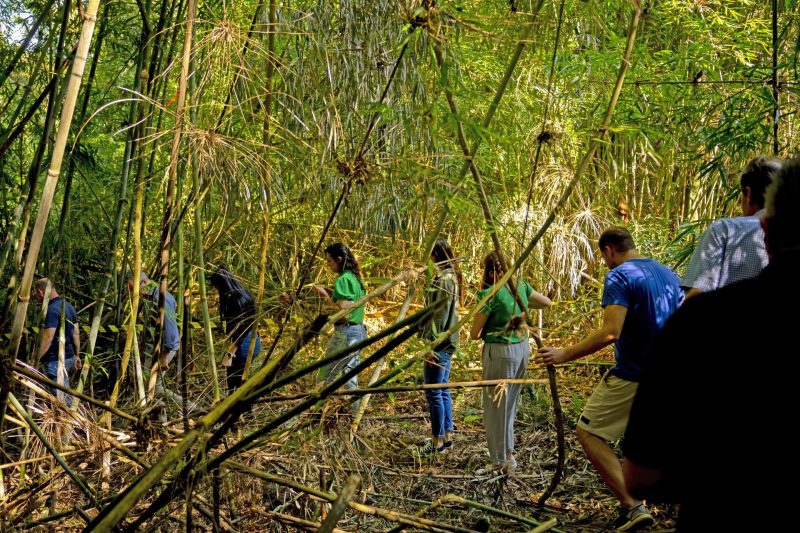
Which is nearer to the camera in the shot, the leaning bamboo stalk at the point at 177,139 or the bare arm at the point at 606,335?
the leaning bamboo stalk at the point at 177,139

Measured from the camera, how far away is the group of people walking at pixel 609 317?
1438mm

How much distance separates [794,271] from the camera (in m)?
1.32

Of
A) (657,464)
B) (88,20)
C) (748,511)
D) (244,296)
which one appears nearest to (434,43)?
(88,20)

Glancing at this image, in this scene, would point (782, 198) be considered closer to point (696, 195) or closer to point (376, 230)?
point (376, 230)

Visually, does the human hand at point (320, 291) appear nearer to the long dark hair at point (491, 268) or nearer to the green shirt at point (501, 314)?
the long dark hair at point (491, 268)

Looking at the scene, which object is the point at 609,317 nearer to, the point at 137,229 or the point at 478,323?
the point at 478,323

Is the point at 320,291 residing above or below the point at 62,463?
above

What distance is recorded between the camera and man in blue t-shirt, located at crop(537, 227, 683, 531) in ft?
11.9

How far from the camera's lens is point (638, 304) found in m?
3.65

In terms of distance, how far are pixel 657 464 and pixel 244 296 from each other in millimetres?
3424

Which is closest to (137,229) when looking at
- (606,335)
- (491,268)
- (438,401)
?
(606,335)

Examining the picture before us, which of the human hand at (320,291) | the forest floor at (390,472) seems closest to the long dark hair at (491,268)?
the forest floor at (390,472)

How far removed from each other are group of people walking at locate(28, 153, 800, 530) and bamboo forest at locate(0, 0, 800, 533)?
1 cm

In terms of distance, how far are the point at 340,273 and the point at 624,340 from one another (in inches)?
82.1
